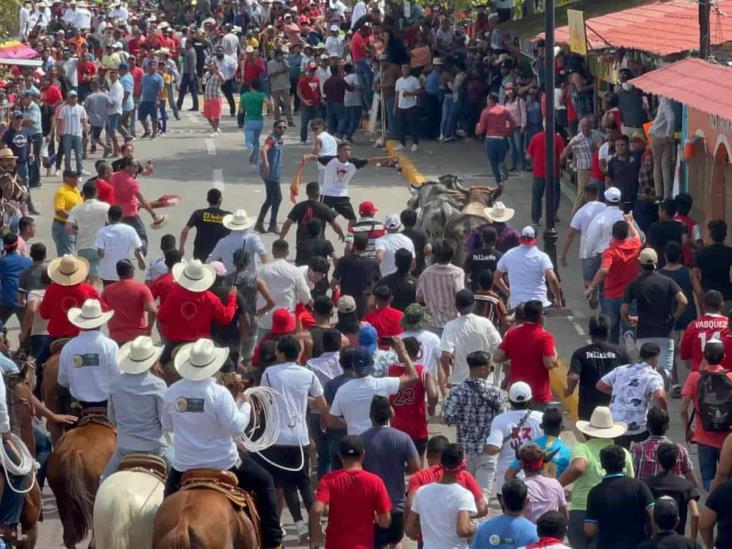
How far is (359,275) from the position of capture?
1617cm

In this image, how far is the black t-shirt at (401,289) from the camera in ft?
50.5

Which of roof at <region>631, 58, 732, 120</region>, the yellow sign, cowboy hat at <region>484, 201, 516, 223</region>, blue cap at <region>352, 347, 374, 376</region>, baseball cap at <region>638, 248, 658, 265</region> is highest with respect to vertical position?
the yellow sign

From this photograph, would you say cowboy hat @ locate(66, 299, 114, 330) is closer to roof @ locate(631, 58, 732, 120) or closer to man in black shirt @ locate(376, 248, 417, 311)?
man in black shirt @ locate(376, 248, 417, 311)

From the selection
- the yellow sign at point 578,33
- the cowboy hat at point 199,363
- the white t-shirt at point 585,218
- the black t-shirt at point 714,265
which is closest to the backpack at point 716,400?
the black t-shirt at point 714,265

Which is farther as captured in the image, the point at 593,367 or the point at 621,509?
the point at 593,367

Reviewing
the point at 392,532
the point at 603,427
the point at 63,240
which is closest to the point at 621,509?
the point at 603,427

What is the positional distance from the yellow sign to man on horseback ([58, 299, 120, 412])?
912 centimetres

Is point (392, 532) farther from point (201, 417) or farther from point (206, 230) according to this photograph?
point (206, 230)

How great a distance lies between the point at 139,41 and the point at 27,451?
2847 centimetres

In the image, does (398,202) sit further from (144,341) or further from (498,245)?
(144,341)

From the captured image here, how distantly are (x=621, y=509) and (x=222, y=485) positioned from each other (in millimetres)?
2626

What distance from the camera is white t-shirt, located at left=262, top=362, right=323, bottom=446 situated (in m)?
12.1

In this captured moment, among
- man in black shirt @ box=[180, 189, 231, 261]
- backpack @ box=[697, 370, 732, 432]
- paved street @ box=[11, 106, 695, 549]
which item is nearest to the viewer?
backpack @ box=[697, 370, 732, 432]

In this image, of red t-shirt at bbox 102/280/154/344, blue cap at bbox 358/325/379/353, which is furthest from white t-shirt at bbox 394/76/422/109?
blue cap at bbox 358/325/379/353
